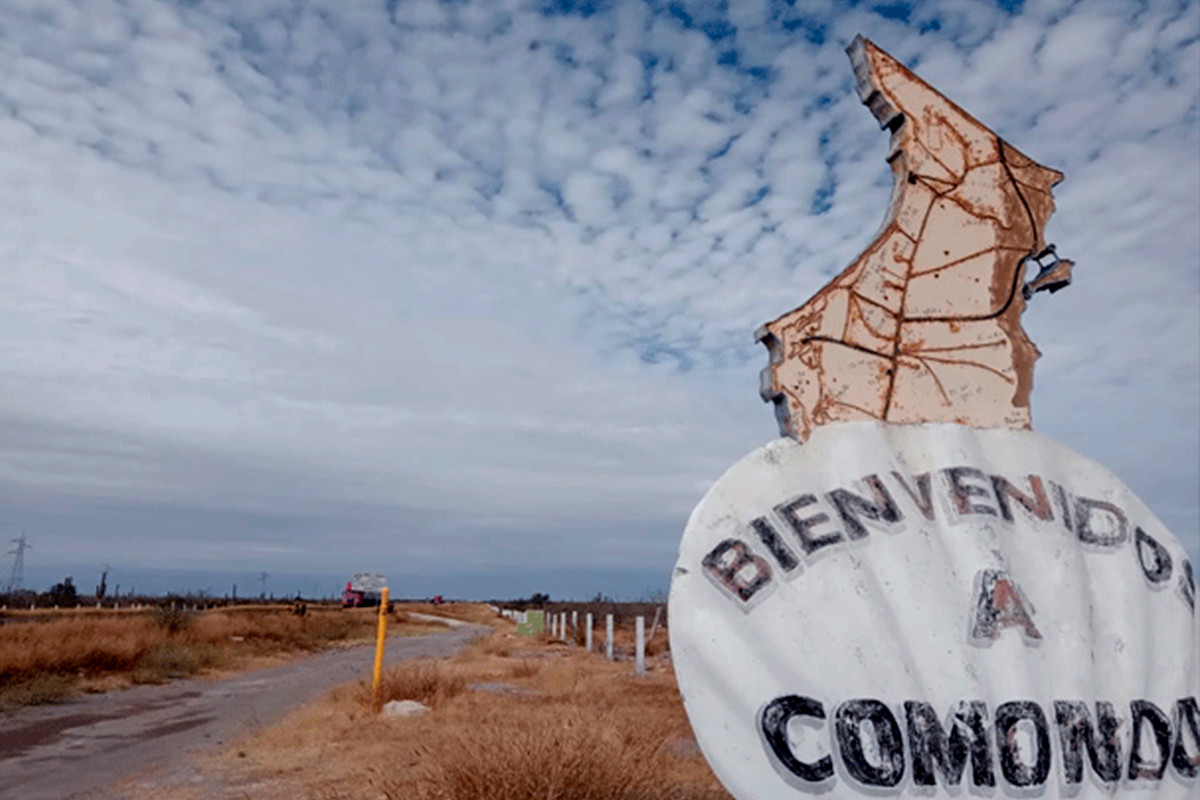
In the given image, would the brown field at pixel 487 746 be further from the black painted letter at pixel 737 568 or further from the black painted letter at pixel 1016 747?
the black painted letter at pixel 1016 747

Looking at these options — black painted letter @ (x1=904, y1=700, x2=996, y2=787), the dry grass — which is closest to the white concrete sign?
black painted letter @ (x1=904, y1=700, x2=996, y2=787)

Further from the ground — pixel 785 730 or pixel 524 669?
pixel 785 730

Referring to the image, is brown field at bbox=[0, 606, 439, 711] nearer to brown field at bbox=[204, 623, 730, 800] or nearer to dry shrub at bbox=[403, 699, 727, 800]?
brown field at bbox=[204, 623, 730, 800]

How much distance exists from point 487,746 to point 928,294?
3.06m

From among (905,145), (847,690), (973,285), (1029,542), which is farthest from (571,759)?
(905,145)

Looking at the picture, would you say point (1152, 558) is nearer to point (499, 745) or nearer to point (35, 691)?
point (499, 745)

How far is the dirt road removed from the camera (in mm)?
7242

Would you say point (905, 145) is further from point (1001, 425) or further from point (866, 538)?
point (866, 538)

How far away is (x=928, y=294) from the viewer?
3.44 meters

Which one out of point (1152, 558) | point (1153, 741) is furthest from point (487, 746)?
point (1152, 558)

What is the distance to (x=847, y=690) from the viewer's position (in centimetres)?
269

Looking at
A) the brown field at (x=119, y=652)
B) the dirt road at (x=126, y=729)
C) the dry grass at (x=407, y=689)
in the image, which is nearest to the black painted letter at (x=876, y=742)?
the dirt road at (x=126, y=729)

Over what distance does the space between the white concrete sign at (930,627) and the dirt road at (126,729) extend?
5.82m

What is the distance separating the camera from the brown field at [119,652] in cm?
1370
